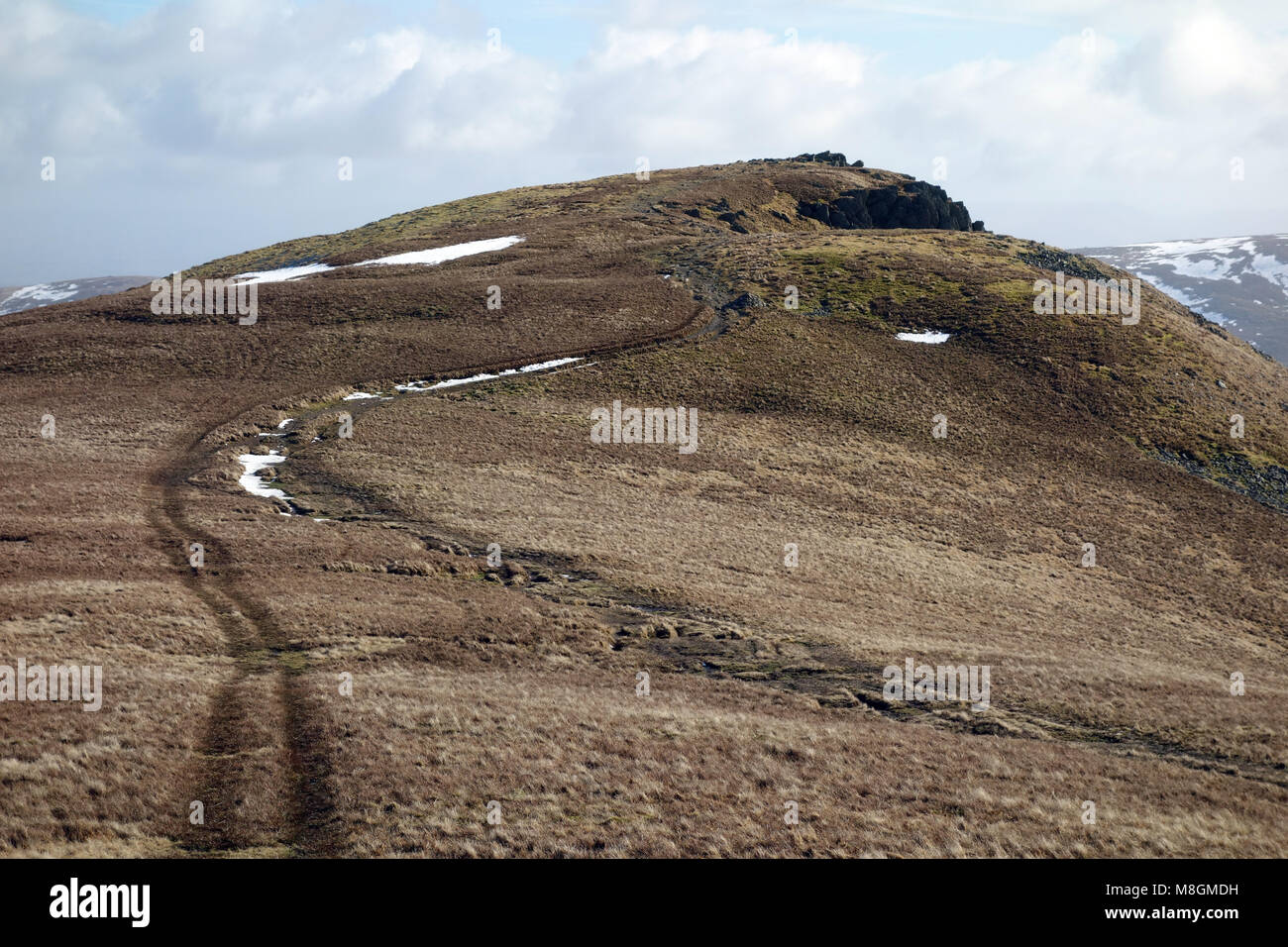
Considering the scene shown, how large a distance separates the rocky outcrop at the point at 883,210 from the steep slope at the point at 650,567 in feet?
98.3

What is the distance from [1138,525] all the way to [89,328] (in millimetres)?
75252

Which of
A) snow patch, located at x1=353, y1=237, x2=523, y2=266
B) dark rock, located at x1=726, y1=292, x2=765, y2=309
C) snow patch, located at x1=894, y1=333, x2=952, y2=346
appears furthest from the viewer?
snow patch, located at x1=353, y1=237, x2=523, y2=266

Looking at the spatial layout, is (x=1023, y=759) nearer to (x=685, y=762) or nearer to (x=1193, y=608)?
(x=685, y=762)

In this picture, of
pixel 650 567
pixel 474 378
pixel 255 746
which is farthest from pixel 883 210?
pixel 255 746

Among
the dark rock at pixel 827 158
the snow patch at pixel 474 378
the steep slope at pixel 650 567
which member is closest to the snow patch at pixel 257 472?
the steep slope at pixel 650 567

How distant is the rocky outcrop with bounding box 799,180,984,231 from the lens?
112 m

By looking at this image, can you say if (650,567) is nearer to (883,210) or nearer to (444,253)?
(444,253)

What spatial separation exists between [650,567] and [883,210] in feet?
320

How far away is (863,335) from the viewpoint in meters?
66.2

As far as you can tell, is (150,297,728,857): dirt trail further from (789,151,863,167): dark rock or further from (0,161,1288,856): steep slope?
(789,151,863,167): dark rock

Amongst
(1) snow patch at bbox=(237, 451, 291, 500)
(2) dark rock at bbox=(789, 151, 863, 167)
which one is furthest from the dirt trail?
(2) dark rock at bbox=(789, 151, 863, 167)

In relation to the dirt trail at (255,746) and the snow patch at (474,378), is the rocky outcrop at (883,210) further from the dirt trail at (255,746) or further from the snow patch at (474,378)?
the dirt trail at (255,746)

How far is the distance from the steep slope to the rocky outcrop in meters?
29.9
